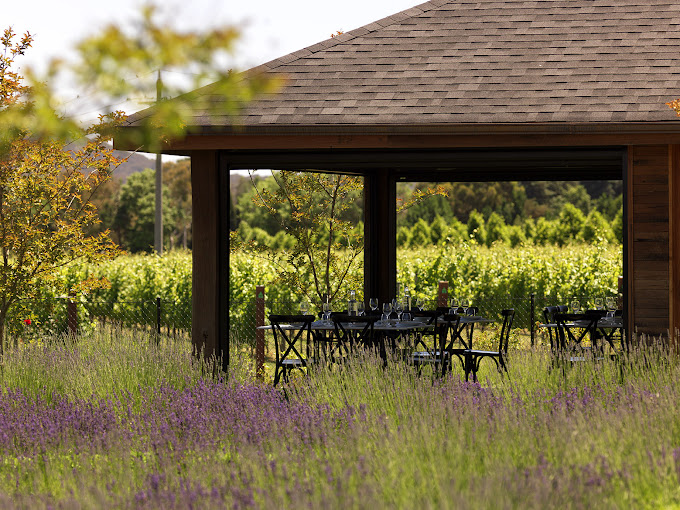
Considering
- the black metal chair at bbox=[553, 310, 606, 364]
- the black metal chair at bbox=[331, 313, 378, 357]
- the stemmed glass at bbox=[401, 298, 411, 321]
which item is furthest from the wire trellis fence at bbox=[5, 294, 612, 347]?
the black metal chair at bbox=[553, 310, 606, 364]

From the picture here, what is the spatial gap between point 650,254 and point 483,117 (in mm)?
2024

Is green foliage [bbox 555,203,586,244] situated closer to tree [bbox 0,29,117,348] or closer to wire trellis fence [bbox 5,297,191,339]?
wire trellis fence [bbox 5,297,191,339]

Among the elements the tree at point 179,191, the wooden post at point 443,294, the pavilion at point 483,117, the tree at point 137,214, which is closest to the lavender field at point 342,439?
the pavilion at point 483,117

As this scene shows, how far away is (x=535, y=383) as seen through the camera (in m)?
7.34

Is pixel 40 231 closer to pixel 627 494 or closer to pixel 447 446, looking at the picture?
pixel 447 446

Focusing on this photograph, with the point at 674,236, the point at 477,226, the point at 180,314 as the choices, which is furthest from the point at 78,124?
the point at 477,226

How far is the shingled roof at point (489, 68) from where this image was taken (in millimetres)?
8375

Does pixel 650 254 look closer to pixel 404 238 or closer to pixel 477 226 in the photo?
pixel 404 238

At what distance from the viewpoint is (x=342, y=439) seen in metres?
5.53

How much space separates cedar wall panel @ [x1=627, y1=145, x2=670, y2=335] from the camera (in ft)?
→ 28.2

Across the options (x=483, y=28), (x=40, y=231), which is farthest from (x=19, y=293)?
(x=483, y=28)

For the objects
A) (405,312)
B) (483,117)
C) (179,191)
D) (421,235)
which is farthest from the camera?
(179,191)

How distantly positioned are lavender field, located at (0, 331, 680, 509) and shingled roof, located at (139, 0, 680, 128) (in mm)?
2222

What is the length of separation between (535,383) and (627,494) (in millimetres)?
2707
